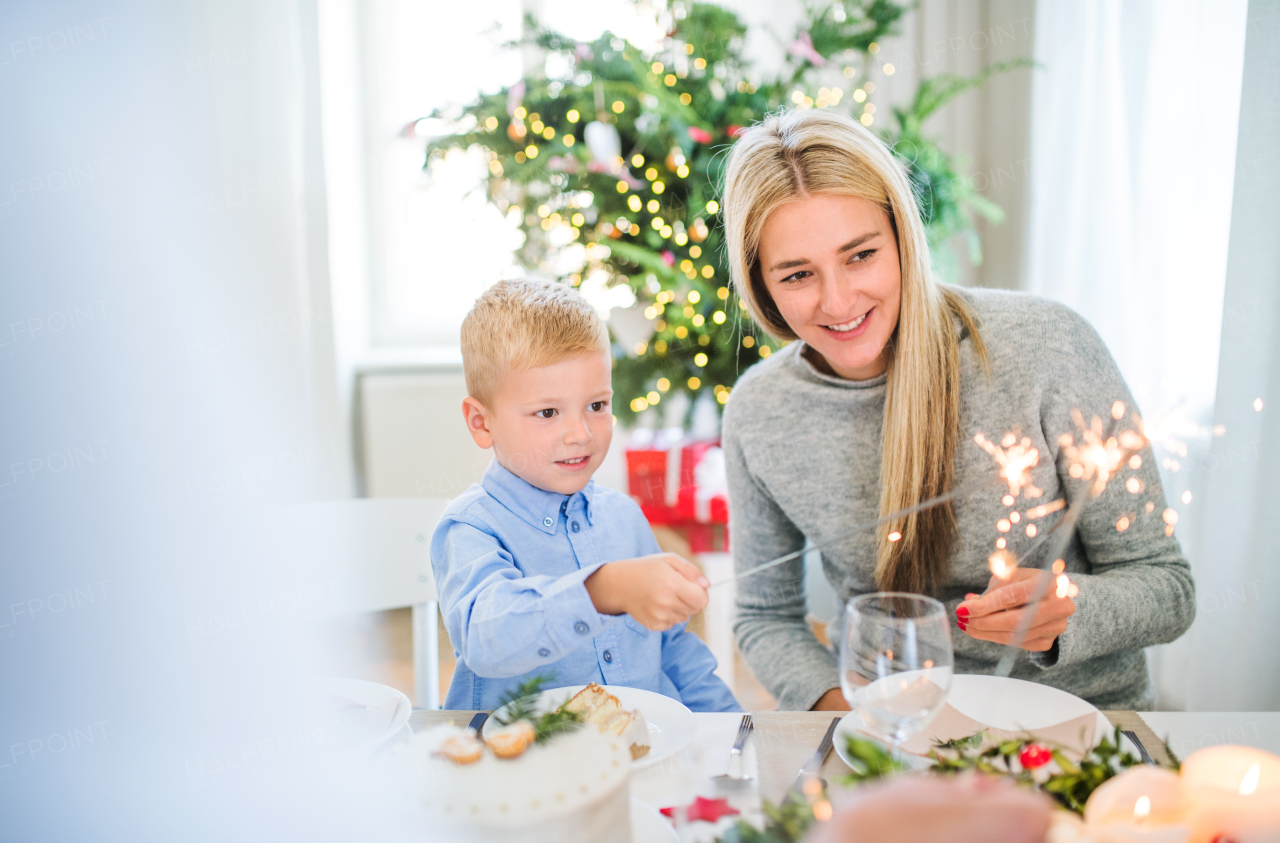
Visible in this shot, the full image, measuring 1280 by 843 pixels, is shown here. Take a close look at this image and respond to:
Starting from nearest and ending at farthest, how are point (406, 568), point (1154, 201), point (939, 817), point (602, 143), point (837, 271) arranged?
point (939, 817)
point (837, 271)
point (406, 568)
point (1154, 201)
point (602, 143)

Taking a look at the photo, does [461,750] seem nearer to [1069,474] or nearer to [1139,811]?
[1139,811]

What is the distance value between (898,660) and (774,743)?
24 cm

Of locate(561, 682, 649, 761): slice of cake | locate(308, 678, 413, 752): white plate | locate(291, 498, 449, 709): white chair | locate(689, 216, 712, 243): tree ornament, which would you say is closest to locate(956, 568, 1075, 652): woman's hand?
locate(561, 682, 649, 761): slice of cake

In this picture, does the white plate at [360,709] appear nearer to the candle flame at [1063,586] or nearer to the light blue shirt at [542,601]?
the light blue shirt at [542,601]

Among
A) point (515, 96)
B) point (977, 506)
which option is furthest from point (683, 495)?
point (977, 506)

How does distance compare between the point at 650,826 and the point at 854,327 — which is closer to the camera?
the point at 650,826

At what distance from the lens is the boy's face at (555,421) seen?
969 mm

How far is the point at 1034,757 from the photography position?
1.94 feet

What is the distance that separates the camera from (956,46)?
2.88 metres

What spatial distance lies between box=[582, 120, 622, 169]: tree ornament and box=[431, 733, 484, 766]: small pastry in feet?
6.23

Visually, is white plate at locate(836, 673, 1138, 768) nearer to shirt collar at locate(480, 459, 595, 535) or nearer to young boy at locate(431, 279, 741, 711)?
young boy at locate(431, 279, 741, 711)

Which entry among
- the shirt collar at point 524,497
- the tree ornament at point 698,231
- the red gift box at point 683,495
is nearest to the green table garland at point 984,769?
the shirt collar at point 524,497

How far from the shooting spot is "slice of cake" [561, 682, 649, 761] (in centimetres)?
70

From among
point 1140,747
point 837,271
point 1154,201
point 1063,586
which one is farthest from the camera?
point 1154,201
